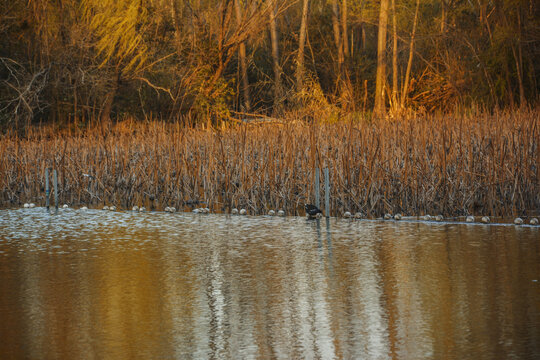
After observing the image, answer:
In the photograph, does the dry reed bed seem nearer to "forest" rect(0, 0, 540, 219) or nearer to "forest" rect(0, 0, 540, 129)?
"forest" rect(0, 0, 540, 219)

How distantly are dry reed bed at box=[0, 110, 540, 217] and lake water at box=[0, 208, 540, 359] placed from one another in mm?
1313

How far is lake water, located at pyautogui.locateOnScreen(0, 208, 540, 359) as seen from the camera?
4535 mm

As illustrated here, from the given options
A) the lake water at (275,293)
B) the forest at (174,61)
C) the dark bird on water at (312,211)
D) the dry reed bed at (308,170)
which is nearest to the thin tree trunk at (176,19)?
the forest at (174,61)

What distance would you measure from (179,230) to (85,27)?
45.7 feet

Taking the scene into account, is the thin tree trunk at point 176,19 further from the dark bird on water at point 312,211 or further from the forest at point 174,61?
the dark bird on water at point 312,211

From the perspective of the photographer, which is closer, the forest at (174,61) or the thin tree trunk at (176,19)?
the forest at (174,61)

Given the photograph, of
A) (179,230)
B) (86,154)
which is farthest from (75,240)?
(86,154)

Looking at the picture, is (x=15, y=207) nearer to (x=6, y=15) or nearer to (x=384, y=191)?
(x=384, y=191)

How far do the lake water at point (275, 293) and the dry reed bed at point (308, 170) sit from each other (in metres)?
1.31

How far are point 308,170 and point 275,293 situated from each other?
5.73 meters

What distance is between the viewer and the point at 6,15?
21.8 metres

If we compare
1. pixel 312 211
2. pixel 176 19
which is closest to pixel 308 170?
pixel 312 211

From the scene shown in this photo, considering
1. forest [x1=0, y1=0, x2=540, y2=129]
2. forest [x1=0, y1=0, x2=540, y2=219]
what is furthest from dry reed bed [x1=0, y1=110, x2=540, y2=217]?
forest [x1=0, y1=0, x2=540, y2=129]

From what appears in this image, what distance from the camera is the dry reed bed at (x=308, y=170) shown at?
10680 millimetres
